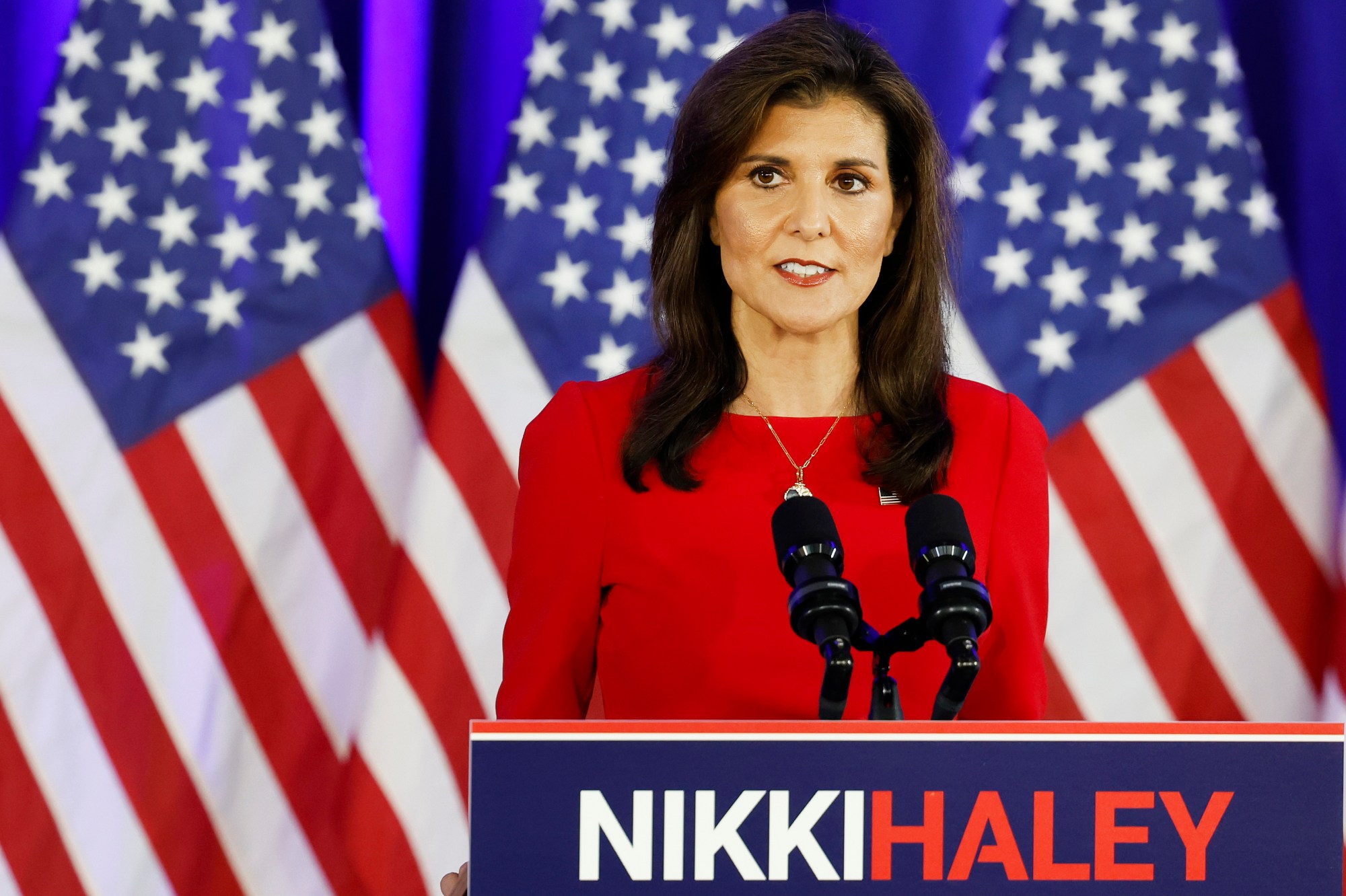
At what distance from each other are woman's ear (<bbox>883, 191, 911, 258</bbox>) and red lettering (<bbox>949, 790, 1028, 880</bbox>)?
0.83 m

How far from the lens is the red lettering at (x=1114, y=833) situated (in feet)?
2.90

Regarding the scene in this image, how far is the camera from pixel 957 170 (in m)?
2.65

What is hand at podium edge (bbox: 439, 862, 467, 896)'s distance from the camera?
1.15m

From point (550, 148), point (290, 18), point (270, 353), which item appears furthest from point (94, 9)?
point (550, 148)

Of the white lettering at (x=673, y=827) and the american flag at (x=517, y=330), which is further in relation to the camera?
the american flag at (x=517, y=330)

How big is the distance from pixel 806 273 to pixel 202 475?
1605mm

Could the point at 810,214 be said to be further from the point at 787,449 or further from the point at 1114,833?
the point at 1114,833

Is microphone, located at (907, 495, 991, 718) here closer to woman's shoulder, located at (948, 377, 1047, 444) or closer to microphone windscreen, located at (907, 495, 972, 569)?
microphone windscreen, located at (907, 495, 972, 569)

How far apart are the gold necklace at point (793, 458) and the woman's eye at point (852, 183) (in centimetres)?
26

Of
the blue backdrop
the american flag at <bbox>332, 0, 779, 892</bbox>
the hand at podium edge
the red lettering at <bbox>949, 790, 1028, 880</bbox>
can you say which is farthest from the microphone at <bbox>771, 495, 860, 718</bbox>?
the blue backdrop

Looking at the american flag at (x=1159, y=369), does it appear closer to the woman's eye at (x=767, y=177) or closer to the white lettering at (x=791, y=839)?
the woman's eye at (x=767, y=177)

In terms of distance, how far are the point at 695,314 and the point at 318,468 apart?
1.30 metres

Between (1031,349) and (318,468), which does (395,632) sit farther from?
(1031,349)

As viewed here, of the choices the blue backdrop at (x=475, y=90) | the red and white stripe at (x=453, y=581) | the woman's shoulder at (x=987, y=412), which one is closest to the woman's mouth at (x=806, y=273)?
the woman's shoulder at (x=987, y=412)
